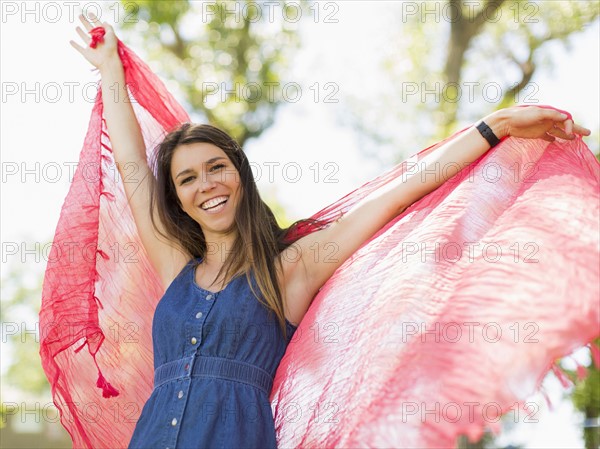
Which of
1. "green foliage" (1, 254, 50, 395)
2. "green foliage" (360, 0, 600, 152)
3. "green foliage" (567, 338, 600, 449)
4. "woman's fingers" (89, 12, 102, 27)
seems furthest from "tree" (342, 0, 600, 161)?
"green foliage" (1, 254, 50, 395)

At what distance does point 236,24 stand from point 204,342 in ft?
30.6

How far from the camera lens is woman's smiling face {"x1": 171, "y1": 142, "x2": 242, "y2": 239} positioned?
110 inches

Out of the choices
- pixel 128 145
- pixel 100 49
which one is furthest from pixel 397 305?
pixel 100 49

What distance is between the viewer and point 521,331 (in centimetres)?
196

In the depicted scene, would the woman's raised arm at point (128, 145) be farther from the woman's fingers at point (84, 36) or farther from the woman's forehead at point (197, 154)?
the woman's forehead at point (197, 154)

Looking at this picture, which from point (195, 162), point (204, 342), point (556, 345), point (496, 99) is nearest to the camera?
point (556, 345)

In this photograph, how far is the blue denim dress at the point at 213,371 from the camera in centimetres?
246

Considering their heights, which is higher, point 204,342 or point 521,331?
point 521,331

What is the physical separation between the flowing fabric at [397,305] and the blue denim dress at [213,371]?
4.5 inches

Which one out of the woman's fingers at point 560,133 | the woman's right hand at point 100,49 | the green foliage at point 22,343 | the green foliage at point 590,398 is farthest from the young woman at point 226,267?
the green foliage at point 22,343

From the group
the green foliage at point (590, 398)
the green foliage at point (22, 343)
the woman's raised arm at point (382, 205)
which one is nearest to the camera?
the woman's raised arm at point (382, 205)

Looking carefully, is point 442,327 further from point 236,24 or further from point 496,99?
point 236,24

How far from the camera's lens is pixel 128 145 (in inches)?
127

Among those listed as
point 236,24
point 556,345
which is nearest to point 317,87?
point 236,24
